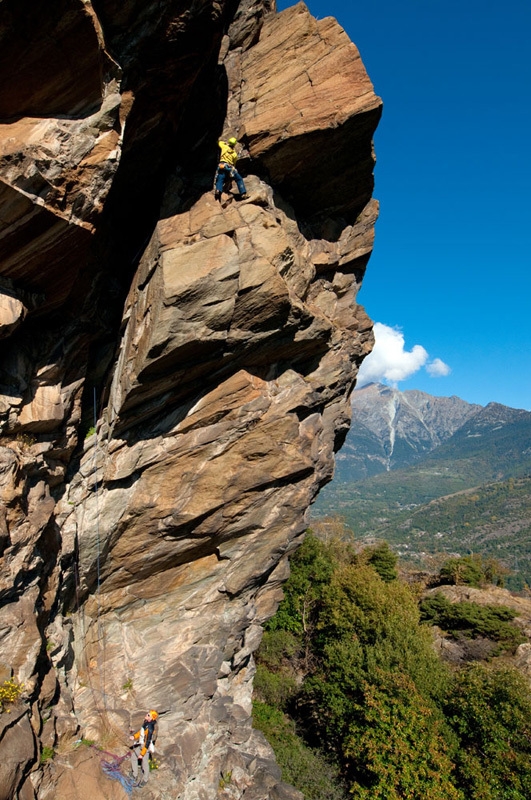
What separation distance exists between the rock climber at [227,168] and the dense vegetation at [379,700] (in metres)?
24.8

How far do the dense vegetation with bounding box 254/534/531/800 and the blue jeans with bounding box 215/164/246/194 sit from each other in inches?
974

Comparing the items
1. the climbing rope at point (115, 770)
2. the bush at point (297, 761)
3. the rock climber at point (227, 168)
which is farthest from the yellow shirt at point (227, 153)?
the bush at point (297, 761)

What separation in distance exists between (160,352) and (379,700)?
2094 centimetres

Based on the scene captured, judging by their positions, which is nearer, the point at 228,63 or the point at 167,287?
the point at 167,287

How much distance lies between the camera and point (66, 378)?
14.1 metres

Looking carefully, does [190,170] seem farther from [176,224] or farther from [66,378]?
[66,378]

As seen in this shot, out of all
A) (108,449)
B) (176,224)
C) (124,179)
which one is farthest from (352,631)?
(124,179)

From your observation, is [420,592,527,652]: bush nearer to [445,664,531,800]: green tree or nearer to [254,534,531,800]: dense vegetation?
[254,534,531,800]: dense vegetation

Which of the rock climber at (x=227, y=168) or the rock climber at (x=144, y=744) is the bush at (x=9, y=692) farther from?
the rock climber at (x=227, y=168)

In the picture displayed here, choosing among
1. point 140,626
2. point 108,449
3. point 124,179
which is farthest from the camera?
point 140,626

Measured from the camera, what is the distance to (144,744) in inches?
614

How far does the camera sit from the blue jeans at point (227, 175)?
15.0 meters

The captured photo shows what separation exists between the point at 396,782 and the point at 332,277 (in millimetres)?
23313

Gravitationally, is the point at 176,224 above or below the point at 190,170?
below
